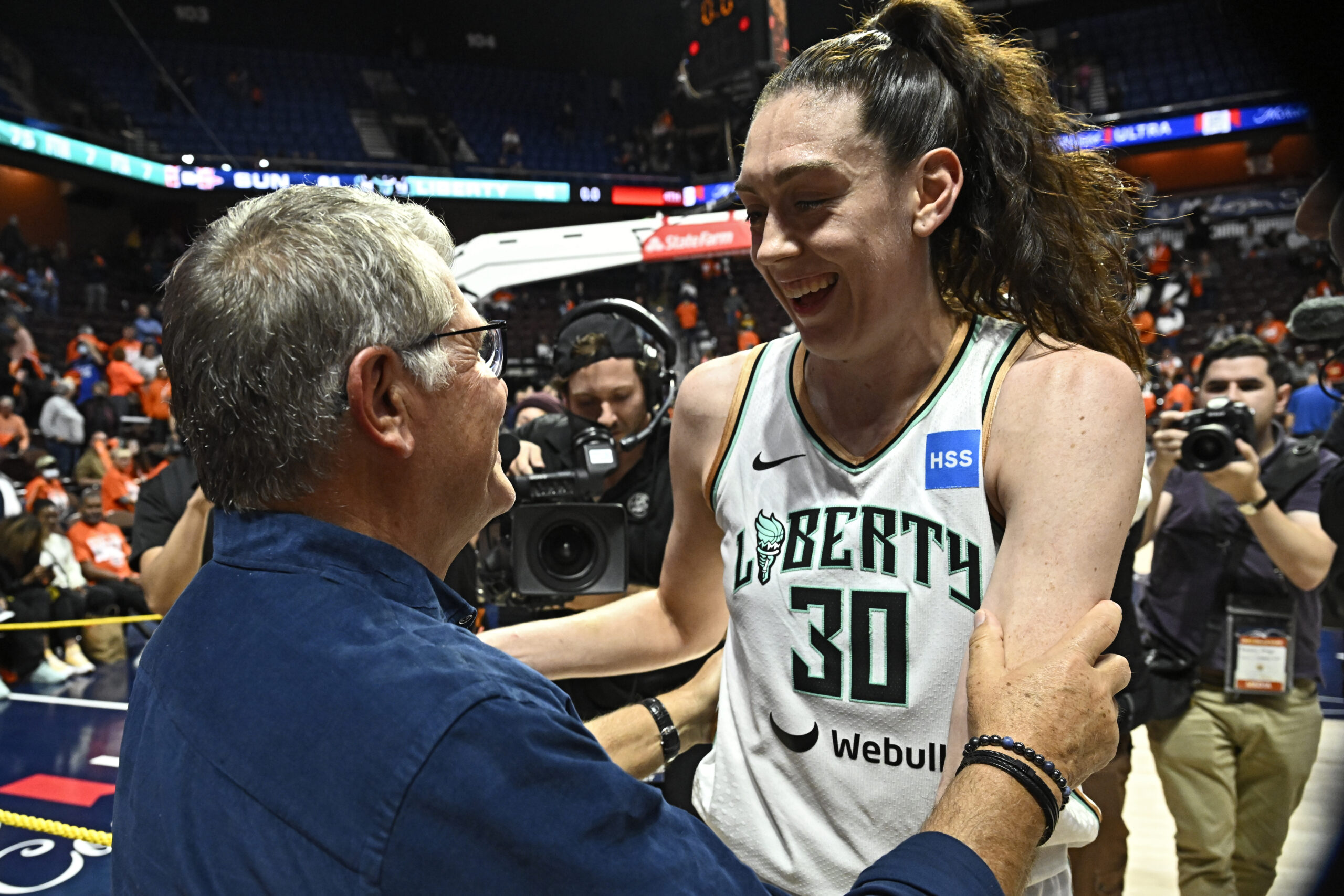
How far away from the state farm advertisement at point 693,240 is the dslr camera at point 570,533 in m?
2.77

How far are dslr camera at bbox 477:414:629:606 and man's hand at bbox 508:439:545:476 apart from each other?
0.14 meters

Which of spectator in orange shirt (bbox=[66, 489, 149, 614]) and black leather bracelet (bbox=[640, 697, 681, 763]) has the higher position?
black leather bracelet (bbox=[640, 697, 681, 763])

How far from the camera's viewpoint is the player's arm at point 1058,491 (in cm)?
113

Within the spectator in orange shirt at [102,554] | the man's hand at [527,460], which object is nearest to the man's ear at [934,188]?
the man's hand at [527,460]

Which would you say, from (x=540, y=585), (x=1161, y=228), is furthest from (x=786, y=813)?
(x=1161, y=228)

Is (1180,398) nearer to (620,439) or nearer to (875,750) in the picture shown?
(620,439)

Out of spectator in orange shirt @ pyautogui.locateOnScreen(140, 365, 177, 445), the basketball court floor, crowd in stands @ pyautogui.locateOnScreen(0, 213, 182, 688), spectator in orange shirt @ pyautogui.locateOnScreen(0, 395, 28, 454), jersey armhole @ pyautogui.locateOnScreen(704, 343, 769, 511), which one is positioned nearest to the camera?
jersey armhole @ pyautogui.locateOnScreen(704, 343, 769, 511)

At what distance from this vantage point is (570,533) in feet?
8.86

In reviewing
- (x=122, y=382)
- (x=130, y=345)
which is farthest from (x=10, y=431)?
(x=130, y=345)

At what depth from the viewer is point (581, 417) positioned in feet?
9.98

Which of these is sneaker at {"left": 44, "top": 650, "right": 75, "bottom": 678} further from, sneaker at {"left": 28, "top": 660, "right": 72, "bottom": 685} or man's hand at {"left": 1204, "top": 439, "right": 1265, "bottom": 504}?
man's hand at {"left": 1204, "top": 439, "right": 1265, "bottom": 504}

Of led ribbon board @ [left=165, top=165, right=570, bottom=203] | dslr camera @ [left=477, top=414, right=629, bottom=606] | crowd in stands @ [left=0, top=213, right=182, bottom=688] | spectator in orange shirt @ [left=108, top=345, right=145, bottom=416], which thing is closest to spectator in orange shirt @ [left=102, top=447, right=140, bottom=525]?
crowd in stands @ [left=0, top=213, right=182, bottom=688]

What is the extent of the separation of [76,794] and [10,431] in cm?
764

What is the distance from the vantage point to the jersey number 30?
130 centimetres
